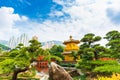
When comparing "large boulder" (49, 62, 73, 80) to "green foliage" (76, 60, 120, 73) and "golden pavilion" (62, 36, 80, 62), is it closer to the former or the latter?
"green foliage" (76, 60, 120, 73)

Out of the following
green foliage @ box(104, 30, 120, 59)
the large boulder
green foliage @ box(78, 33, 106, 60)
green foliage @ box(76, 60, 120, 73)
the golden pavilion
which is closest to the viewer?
the large boulder

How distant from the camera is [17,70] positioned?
40.8 feet

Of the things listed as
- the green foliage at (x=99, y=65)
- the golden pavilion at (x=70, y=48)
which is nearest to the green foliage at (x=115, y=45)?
the green foliage at (x=99, y=65)

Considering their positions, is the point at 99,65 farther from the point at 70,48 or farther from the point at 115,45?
the point at 70,48

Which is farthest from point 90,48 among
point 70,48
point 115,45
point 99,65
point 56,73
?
point 70,48

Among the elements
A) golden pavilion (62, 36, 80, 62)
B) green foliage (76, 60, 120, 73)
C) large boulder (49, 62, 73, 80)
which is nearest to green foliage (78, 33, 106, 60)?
green foliage (76, 60, 120, 73)

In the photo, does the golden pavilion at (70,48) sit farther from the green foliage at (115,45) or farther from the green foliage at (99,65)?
the green foliage at (99,65)

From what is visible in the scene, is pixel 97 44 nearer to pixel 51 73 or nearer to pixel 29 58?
pixel 29 58

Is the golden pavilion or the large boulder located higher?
the golden pavilion

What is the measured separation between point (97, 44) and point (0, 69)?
779 centimetres

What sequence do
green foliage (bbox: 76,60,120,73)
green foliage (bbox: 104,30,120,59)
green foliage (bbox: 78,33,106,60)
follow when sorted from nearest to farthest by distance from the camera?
green foliage (bbox: 76,60,120,73), green foliage (bbox: 78,33,106,60), green foliage (bbox: 104,30,120,59)

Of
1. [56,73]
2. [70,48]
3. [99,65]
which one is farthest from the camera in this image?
[70,48]

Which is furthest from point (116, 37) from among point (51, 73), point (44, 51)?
point (51, 73)

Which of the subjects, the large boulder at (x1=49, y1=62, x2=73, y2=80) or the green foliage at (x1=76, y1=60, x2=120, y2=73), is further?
the green foliage at (x1=76, y1=60, x2=120, y2=73)
